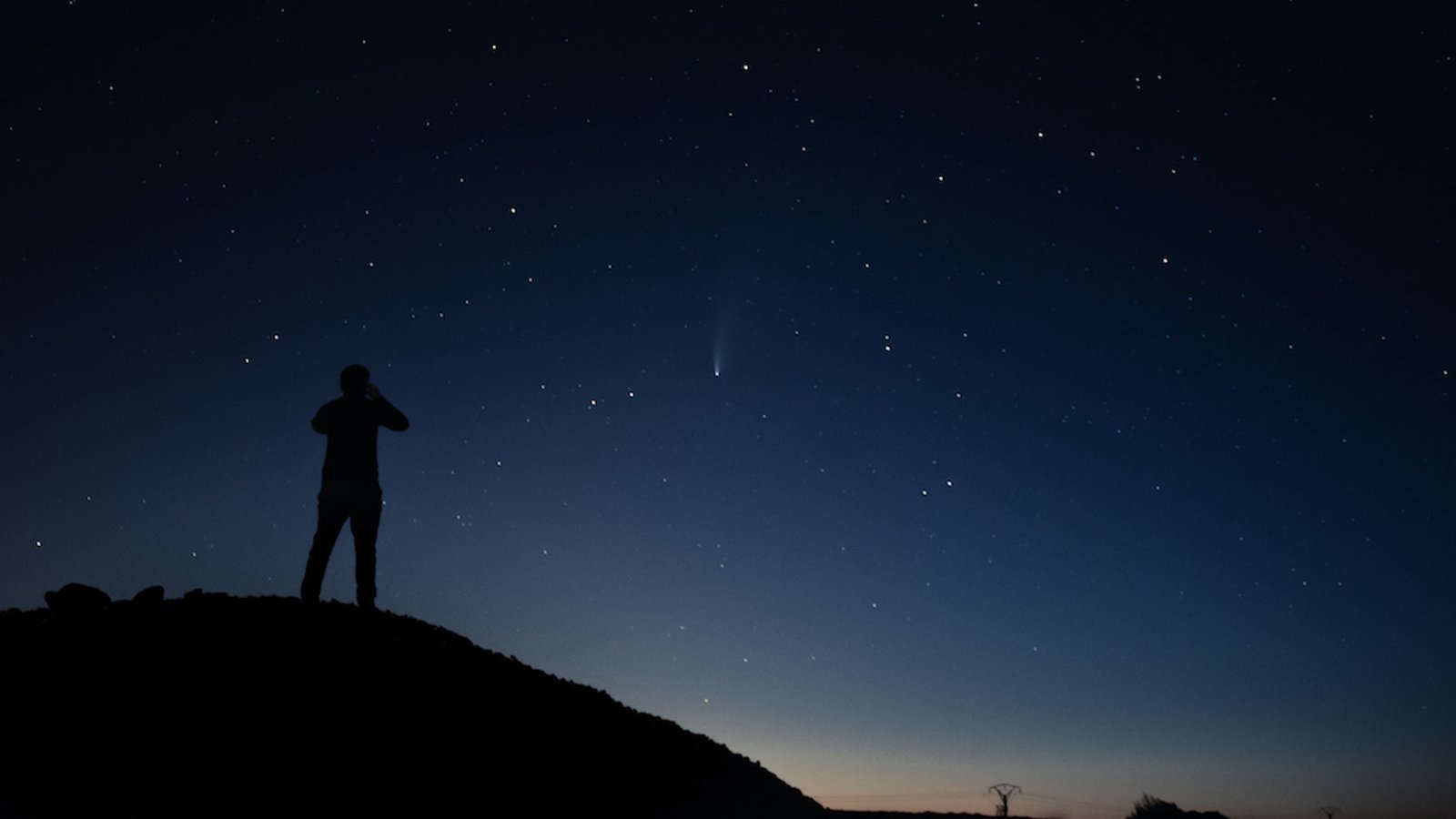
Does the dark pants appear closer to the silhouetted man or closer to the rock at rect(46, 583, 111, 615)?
the silhouetted man

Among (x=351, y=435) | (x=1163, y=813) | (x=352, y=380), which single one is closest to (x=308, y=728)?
(x=351, y=435)

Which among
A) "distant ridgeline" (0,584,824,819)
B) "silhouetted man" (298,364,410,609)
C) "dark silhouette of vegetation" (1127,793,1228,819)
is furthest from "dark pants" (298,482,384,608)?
"dark silhouette of vegetation" (1127,793,1228,819)

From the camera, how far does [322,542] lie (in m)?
11.6

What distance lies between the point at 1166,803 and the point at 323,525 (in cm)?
2189

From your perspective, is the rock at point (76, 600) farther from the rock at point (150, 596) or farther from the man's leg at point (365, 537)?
the man's leg at point (365, 537)

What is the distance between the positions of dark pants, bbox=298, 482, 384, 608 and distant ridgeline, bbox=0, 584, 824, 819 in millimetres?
839

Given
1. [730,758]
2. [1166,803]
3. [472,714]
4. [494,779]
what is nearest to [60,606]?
[472,714]

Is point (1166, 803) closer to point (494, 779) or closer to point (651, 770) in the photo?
point (651, 770)

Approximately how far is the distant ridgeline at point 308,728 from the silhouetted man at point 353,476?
0.67 metres

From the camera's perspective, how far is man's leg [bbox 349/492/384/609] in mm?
11523

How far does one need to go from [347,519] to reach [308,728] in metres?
2.60

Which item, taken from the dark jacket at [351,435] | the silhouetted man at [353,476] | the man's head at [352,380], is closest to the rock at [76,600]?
the silhouetted man at [353,476]

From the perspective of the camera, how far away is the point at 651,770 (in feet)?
38.8

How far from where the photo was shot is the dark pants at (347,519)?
11492 millimetres
